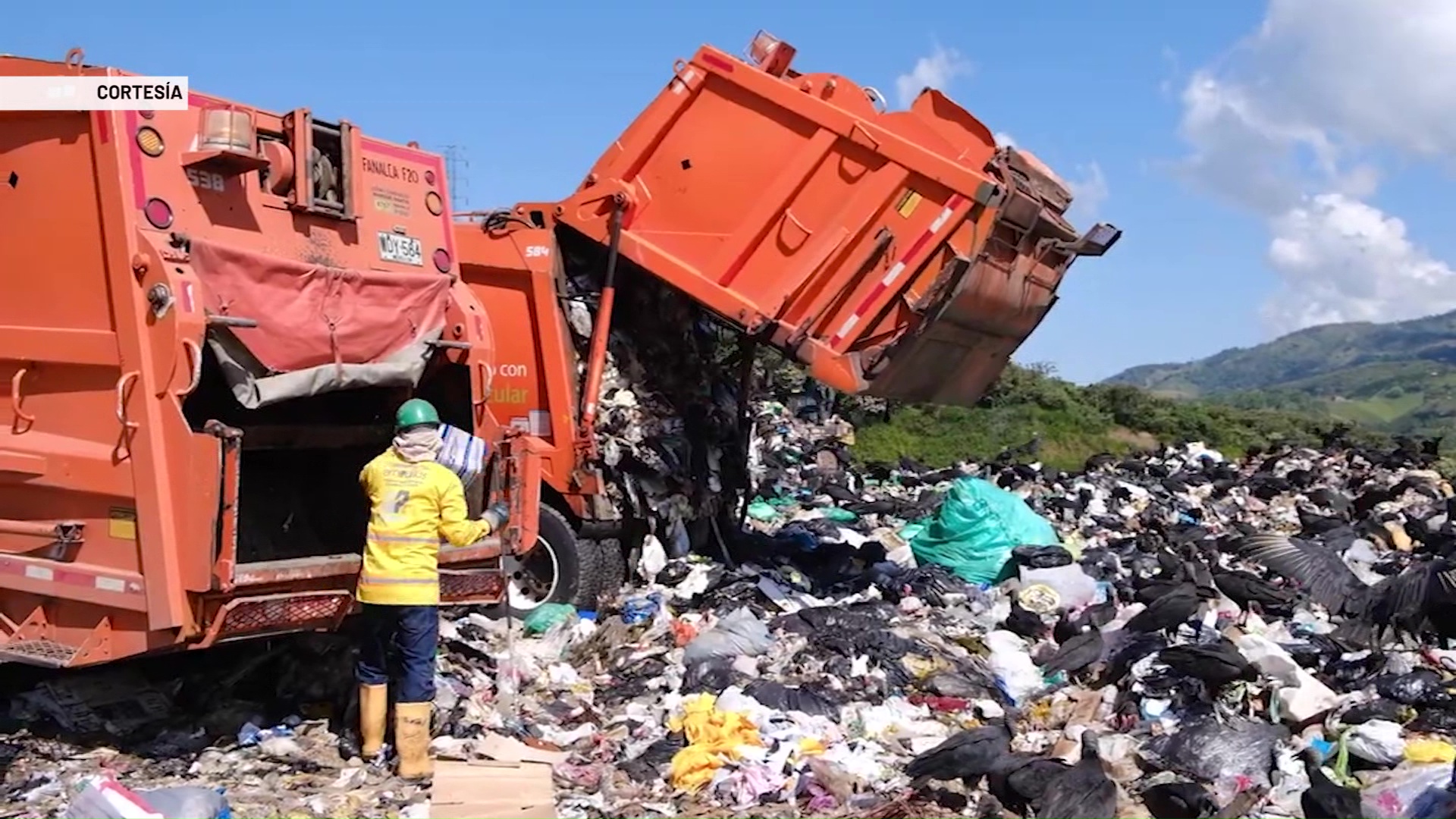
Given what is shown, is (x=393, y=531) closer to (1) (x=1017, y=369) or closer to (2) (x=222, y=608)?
(2) (x=222, y=608)

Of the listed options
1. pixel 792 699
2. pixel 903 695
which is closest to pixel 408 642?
pixel 792 699

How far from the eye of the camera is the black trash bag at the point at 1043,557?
715 cm

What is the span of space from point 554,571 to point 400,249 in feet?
6.39

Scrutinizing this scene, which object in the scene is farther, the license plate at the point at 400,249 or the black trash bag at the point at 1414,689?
the license plate at the point at 400,249

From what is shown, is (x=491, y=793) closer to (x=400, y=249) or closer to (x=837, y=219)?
(x=400, y=249)

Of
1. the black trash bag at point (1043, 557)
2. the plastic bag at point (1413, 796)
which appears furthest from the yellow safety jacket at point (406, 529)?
the black trash bag at point (1043, 557)

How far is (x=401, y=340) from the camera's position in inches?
200

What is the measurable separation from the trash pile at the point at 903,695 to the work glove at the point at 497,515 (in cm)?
72

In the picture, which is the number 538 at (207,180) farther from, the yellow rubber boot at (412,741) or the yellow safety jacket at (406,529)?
the yellow rubber boot at (412,741)

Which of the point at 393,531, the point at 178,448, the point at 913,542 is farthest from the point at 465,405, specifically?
the point at 913,542

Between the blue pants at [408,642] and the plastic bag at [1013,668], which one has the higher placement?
the blue pants at [408,642]

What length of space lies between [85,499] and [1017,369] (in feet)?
53.0

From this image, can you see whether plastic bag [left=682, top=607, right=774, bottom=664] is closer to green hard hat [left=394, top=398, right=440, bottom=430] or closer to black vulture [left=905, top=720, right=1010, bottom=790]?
black vulture [left=905, top=720, right=1010, bottom=790]

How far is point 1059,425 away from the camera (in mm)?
17281
